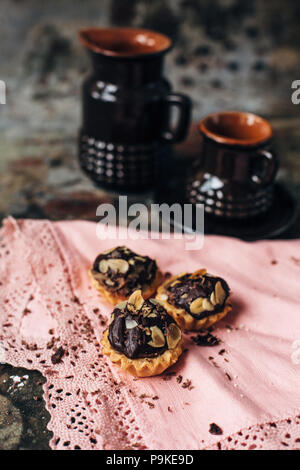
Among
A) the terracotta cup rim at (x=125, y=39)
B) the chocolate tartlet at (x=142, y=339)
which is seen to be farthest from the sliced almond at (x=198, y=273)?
the terracotta cup rim at (x=125, y=39)

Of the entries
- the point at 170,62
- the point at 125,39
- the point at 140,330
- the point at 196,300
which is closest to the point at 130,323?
the point at 140,330

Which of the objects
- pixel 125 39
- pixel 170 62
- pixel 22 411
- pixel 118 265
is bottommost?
pixel 22 411

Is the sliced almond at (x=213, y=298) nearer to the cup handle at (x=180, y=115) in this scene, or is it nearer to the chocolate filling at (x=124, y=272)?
the chocolate filling at (x=124, y=272)

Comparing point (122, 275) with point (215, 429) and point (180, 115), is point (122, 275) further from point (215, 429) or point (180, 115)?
point (180, 115)

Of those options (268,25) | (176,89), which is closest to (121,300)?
(176,89)

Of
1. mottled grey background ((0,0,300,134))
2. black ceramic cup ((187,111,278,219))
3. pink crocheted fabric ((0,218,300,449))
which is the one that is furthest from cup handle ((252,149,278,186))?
mottled grey background ((0,0,300,134))
